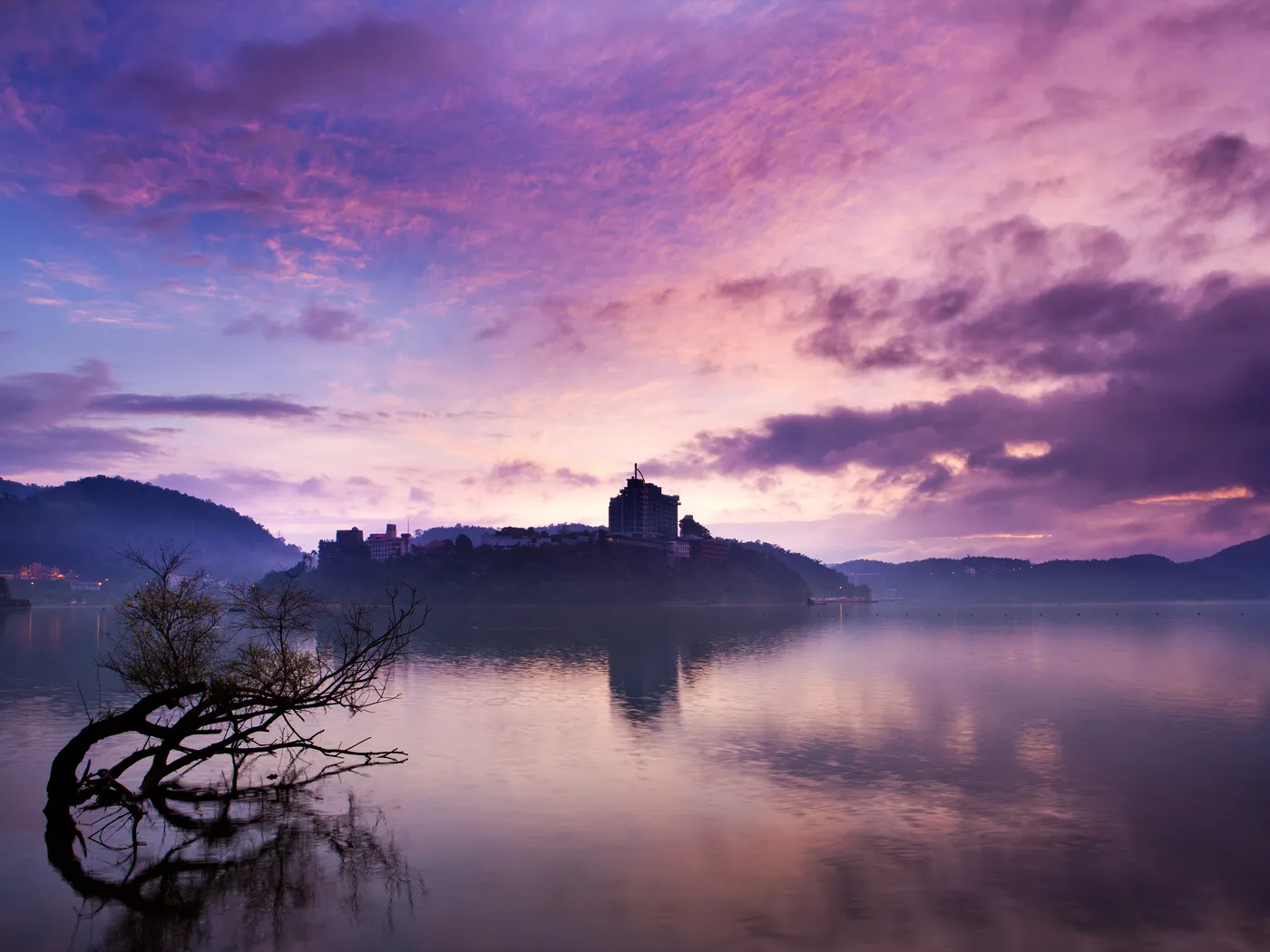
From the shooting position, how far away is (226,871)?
2766 centimetres

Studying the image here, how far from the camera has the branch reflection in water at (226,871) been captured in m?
23.4

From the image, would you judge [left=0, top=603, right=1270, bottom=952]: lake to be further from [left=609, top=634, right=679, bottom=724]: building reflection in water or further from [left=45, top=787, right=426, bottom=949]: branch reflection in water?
[left=609, top=634, right=679, bottom=724]: building reflection in water

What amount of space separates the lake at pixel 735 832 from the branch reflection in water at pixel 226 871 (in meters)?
0.14

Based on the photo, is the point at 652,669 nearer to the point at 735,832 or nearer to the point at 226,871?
the point at 735,832

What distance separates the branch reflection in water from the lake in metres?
0.14

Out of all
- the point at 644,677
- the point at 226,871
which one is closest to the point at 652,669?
the point at 644,677

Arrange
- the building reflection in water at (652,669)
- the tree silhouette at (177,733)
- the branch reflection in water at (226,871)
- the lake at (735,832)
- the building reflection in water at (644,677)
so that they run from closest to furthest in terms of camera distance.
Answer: the branch reflection in water at (226,871) < the lake at (735,832) < the tree silhouette at (177,733) < the building reflection in water at (644,677) < the building reflection in water at (652,669)

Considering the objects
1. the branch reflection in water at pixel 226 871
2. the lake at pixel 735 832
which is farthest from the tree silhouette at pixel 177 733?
the lake at pixel 735 832

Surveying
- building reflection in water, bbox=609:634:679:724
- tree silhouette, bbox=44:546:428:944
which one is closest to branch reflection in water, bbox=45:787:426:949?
tree silhouette, bbox=44:546:428:944

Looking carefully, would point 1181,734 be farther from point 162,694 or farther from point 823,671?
point 162,694

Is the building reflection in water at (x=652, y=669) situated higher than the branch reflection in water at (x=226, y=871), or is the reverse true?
the building reflection in water at (x=652, y=669)

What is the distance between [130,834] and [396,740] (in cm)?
2306

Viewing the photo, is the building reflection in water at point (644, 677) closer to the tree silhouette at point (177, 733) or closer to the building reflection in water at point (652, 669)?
the building reflection in water at point (652, 669)

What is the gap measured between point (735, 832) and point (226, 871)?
17.9 m
